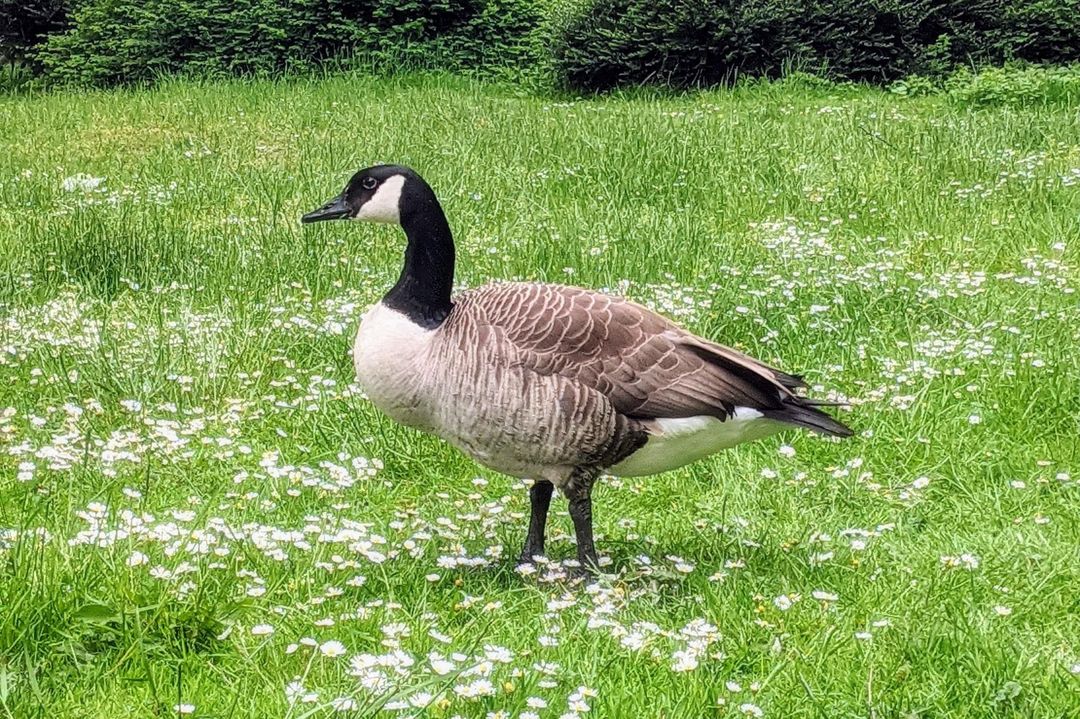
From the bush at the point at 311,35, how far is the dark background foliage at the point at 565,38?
0.02 metres

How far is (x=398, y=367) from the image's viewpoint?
4395 millimetres

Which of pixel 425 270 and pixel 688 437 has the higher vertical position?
pixel 425 270

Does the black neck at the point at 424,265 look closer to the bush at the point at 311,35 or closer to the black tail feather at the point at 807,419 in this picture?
the black tail feather at the point at 807,419

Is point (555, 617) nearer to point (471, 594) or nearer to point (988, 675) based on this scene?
point (471, 594)

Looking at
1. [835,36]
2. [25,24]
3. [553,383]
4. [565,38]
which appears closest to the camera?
[553,383]

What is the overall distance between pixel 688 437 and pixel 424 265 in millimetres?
1133

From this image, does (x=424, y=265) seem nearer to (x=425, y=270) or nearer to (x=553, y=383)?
(x=425, y=270)

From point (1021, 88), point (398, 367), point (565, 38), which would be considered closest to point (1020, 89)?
point (1021, 88)

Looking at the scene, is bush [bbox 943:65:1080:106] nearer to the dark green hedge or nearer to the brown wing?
the dark green hedge

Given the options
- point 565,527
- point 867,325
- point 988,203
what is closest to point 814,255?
point 867,325

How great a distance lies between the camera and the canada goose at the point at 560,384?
4277mm

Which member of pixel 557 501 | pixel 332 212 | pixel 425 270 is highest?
pixel 332 212

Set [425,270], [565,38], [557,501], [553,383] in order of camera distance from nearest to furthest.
→ [553,383] < [425,270] < [557,501] < [565,38]

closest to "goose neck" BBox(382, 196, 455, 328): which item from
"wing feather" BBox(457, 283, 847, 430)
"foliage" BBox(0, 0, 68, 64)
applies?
"wing feather" BBox(457, 283, 847, 430)
